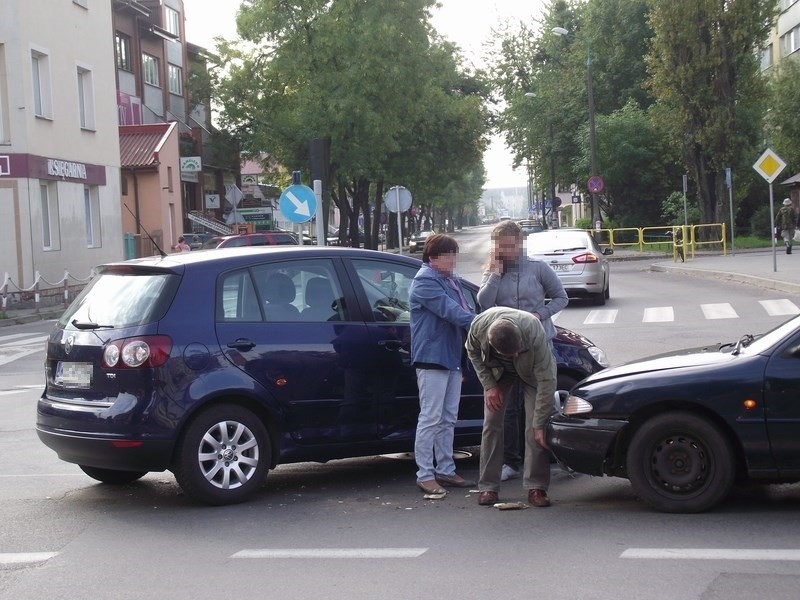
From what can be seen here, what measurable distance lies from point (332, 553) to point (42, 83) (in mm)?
28366

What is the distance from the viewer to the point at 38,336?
21516 millimetres

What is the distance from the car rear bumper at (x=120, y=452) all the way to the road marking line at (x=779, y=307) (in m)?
13.1

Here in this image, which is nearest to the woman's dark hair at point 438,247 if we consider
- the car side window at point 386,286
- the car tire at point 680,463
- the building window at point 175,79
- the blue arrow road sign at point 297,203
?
the car side window at point 386,286

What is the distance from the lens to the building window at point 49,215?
103 feet

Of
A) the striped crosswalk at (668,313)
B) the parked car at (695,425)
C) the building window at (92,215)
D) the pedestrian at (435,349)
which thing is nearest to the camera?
the parked car at (695,425)

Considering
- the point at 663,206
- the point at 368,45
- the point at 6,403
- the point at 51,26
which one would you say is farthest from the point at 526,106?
the point at 6,403

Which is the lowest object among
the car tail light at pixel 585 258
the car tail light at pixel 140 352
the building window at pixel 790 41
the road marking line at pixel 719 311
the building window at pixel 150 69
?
the road marking line at pixel 719 311

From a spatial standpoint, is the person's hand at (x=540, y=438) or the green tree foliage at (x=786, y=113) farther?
the green tree foliage at (x=786, y=113)

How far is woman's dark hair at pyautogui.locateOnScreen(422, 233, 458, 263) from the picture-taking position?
287 inches

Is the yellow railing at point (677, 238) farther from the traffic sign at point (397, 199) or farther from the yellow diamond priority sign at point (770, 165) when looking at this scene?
the traffic sign at point (397, 199)

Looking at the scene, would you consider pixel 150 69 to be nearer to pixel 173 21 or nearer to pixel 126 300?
pixel 173 21

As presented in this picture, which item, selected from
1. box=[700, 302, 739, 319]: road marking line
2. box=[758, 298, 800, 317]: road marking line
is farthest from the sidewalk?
box=[700, 302, 739, 319]: road marking line

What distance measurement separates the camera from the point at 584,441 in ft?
21.7

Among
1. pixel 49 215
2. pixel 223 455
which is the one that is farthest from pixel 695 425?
pixel 49 215
